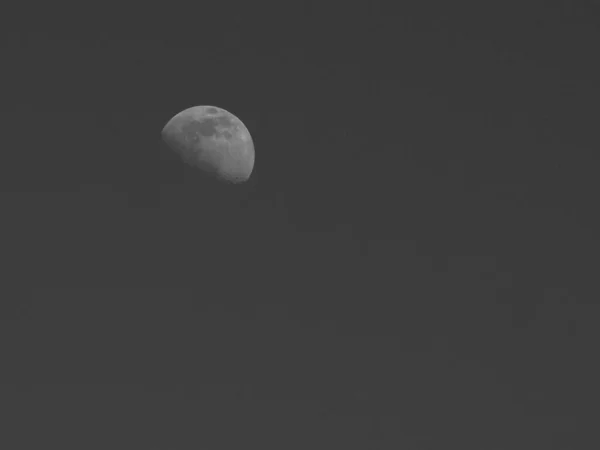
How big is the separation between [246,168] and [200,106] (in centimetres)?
258

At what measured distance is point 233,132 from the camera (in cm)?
2645

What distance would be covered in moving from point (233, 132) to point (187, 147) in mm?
1681

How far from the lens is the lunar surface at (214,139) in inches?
988

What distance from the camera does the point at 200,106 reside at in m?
27.2

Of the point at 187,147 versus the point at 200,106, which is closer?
the point at 187,147

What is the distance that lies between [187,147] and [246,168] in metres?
1.79

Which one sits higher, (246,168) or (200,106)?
(200,106)

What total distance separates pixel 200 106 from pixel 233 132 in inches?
59.0

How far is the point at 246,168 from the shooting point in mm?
26078

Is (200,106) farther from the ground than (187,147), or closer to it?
farther from the ground

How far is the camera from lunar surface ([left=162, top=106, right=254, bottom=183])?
2509 centimetres

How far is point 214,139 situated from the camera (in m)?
25.8
